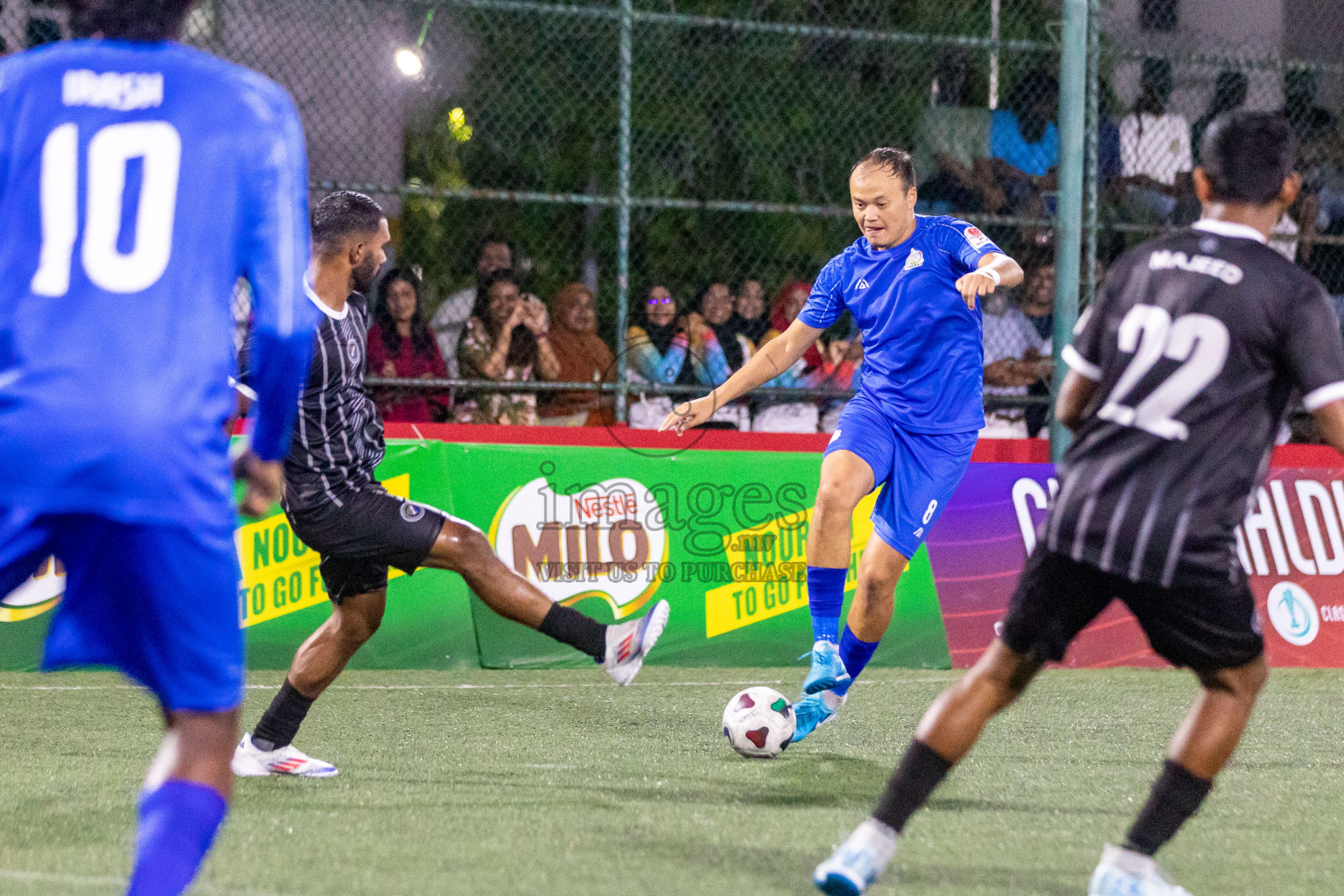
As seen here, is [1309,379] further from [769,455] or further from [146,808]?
[769,455]

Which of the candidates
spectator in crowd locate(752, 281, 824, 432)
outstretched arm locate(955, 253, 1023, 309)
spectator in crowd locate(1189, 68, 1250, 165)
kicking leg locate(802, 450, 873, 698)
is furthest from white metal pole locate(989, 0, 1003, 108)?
outstretched arm locate(955, 253, 1023, 309)

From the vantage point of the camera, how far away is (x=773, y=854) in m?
3.99

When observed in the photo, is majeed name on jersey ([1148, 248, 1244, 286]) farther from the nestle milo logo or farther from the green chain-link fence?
the green chain-link fence

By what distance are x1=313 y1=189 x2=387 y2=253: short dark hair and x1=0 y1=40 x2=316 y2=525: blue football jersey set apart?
2498 millimetres

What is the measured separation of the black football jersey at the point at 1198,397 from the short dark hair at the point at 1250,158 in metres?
0.09

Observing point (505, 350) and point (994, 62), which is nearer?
point (505, 350)

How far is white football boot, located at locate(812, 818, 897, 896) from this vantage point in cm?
331

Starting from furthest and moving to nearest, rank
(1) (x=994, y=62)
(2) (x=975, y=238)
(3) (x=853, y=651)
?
(1) (x=994, y=62)
(3) (x=853, y=651)
(2) (x=975, y=238)

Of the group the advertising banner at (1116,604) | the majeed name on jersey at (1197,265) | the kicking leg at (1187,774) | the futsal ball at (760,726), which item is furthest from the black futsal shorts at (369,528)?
the advertising banner at (1116,604)

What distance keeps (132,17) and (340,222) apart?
253 centimetres

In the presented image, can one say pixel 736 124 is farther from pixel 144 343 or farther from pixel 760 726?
pixel 144 343

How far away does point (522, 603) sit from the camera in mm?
5074

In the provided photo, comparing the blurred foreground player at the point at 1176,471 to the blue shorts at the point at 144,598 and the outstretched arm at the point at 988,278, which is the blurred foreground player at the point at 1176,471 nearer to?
the outstretched arm at the point at 988,278

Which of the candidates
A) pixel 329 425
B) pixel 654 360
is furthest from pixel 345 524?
pixel 654 360
